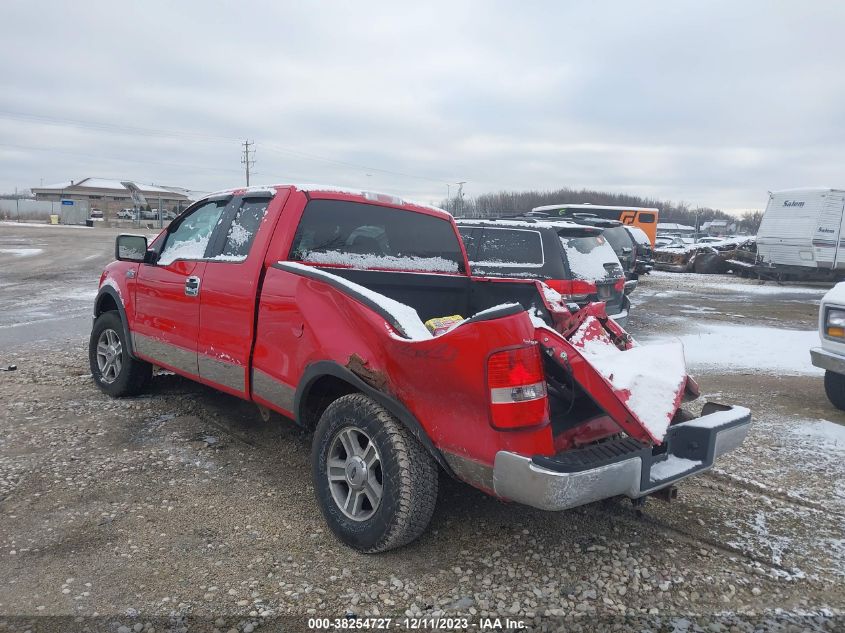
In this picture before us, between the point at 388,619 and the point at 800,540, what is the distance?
230 centimetres

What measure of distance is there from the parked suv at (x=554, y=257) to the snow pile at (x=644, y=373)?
13.8 ft

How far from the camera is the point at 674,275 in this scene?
78.5 feet

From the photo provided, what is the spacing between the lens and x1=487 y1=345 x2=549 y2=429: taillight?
2545mm

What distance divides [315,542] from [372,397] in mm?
838

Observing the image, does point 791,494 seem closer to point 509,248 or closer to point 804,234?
point 509,248

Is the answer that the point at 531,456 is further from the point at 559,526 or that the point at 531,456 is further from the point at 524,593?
the point at 559,526

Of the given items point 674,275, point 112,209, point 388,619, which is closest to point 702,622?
point 388,619

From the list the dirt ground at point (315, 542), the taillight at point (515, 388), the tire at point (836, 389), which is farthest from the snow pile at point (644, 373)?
the tire at point (836, 389)

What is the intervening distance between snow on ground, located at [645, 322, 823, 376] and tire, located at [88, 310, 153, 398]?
20.0ft

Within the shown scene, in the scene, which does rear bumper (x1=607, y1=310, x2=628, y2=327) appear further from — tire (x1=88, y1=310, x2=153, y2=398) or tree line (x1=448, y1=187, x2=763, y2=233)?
tree line (x1=448, y1=187, x2=763, y2=233)

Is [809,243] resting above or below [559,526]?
above

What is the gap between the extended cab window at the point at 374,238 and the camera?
389 cm

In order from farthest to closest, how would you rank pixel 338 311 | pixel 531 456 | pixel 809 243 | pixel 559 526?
1. pixel 809 243
2. pixel 559 526
3. pixel 338 311
4. pixel 531 456

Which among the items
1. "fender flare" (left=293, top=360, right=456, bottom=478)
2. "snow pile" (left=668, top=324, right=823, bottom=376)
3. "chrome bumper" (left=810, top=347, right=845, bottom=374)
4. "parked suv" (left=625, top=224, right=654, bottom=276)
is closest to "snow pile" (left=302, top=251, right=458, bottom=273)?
"fender flare" (left=293, top=360, right=456, bottom=478)
